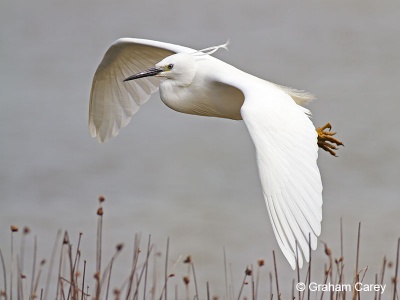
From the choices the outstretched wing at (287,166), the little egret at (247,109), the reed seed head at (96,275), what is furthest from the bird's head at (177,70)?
the reed seed head at (96,275)

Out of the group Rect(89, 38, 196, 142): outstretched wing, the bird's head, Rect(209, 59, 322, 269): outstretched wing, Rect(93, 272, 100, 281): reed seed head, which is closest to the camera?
Rect(93, 272, 100, 281): reed seed head

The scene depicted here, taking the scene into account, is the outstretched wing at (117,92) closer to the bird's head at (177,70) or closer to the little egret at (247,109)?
the little egret at (247,109)

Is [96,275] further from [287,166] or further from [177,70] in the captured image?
[177,70]

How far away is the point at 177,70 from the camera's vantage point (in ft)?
12.7

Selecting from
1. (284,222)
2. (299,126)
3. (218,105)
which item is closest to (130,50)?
(218,105)

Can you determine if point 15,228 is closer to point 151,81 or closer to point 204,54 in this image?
point 204,54

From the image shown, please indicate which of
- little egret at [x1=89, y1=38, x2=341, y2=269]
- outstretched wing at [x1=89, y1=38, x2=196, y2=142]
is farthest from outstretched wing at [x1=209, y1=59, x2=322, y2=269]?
outstretched wing at [x1=89, y1=38, x2=196, y2=142]

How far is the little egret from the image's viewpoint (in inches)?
110

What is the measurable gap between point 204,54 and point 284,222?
1351mm

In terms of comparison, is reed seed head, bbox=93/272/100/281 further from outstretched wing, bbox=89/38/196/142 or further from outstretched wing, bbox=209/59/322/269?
outstretched wing, bbox=89/38/196/142

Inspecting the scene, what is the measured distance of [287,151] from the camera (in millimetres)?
3025

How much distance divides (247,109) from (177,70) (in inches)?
30.3

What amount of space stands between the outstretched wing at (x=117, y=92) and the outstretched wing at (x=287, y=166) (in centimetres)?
114

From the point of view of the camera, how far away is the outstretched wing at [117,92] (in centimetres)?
446
